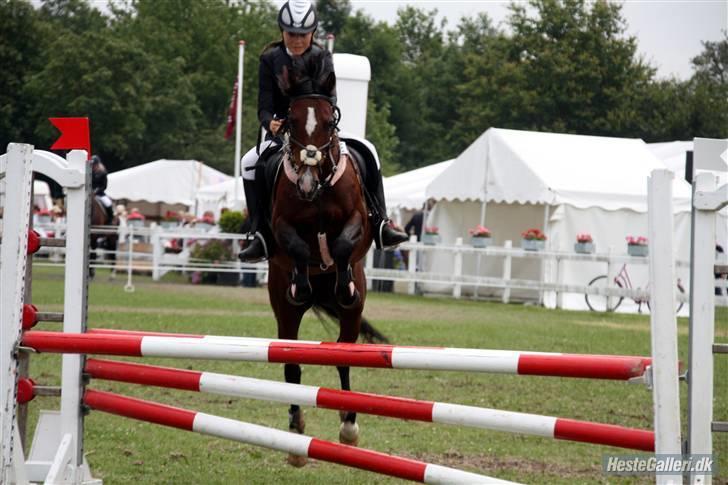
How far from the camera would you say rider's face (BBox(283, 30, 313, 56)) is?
674 centimetres

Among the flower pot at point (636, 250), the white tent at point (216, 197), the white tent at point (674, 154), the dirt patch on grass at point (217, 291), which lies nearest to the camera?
the dirt patch on grass at point (217, 291)

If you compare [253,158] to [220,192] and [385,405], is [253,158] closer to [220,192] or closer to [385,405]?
[385,405]

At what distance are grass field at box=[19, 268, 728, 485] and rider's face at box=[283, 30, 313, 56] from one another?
240cm

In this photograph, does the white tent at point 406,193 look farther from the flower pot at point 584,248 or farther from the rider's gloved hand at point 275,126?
the rider's gloved hand at point 275,126

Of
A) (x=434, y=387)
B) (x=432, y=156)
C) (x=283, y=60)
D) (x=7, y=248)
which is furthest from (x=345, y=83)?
(x=432, y=156)

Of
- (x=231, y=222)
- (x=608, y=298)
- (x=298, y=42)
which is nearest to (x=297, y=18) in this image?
(x=298, y=42)

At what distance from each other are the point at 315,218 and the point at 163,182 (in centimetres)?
3569

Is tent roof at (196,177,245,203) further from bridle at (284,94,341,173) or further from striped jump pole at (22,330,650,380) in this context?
striped jump pole at (22,330,650,380)

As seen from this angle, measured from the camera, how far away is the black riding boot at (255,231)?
23.4 ft

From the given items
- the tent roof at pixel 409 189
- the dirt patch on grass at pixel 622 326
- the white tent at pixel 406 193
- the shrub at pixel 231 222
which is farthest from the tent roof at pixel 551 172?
the dirt patch on grass at pixel 622 326

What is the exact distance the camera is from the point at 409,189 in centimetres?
2884

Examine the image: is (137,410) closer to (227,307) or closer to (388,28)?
(227,307)

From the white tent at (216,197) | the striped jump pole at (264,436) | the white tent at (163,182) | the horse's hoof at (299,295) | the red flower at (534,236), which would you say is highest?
the white tent at (163,182)

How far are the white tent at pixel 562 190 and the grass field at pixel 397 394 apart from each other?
4414mm
